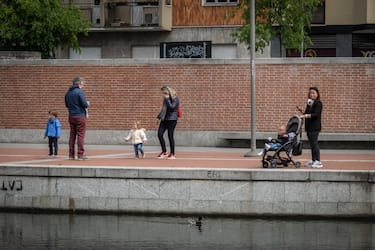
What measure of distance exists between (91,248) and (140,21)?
27.8 meters

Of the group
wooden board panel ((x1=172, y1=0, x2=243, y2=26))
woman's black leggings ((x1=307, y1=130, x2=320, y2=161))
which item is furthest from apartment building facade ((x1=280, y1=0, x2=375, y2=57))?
woman's black leggings ((x1=307, y1=130, x2=320, y2=161))

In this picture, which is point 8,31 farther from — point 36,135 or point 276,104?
point 276,104

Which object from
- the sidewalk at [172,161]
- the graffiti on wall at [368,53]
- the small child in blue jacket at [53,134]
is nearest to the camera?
the sidewalk at [172,161]

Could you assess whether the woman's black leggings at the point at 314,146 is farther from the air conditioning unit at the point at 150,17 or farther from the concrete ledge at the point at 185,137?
the air conditioning unit at the point at 150,17

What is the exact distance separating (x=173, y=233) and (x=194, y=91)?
1183 centimetres

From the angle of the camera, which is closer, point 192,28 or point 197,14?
point 197,14

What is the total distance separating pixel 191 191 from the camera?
1772 cm

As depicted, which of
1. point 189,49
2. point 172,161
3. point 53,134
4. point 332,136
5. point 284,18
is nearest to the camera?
point 172,161

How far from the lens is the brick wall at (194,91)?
26.6m

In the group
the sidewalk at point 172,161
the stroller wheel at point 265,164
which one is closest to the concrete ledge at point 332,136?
the sidewalk at point 172,161

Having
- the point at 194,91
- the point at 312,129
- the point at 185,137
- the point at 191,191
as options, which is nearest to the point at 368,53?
the point at 194,91

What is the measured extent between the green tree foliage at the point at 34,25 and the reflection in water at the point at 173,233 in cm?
1668

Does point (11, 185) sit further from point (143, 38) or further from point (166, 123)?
point (143, 38)

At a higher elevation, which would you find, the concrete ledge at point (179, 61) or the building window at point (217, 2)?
the building window at point (217, 2)
